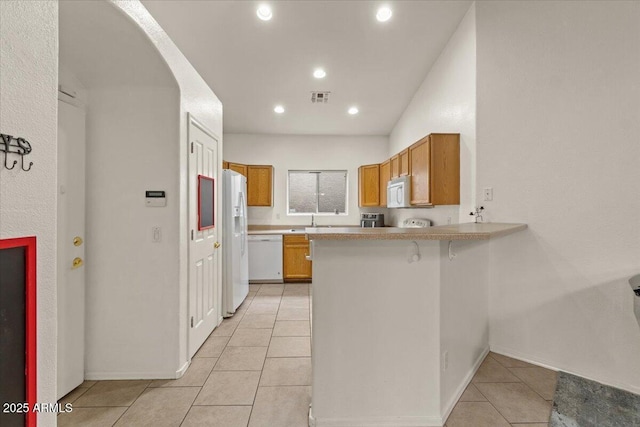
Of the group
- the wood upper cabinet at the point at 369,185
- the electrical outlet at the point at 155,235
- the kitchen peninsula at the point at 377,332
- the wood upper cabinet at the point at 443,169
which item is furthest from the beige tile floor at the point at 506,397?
the wood upper cabinet at the point at 369,185

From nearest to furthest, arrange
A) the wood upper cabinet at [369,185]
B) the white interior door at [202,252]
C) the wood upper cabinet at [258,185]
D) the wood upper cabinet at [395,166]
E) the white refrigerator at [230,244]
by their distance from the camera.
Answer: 1. the white interior door at [202,252]
2. the white refrigerator at [230,244]
3. the wood upper cabinet at [395,166]
4. the wood upper cabinet at [369,185]
5. the wood upper cabinet at [258,185]

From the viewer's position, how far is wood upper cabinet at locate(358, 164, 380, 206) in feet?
17.2

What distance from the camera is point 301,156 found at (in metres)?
5.81

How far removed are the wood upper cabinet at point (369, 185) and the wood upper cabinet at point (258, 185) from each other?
70.0 inches

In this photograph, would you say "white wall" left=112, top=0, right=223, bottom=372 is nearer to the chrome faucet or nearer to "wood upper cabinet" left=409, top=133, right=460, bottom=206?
"wood upper cabinet" left=409, top=133, right=460, bottom=206

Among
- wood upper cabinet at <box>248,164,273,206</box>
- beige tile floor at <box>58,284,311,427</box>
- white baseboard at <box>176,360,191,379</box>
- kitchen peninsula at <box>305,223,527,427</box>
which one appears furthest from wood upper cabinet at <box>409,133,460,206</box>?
wood upper cabinet at <box>248,164,273,206</box>

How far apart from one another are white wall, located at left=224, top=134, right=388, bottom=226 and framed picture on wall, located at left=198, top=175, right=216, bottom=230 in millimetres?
2847

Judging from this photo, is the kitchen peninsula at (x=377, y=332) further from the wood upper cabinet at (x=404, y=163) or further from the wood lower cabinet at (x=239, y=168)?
the wood lower cabinet at (x=239, y=168)

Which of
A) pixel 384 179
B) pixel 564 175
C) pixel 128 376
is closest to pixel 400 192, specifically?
pixel 384 179

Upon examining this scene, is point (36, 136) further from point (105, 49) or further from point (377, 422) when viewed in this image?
point (377, 422)

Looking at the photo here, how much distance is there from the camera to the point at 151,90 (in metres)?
2.12

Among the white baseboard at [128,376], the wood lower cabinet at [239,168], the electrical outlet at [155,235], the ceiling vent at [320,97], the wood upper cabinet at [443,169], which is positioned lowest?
the white baseboard at [128,376]

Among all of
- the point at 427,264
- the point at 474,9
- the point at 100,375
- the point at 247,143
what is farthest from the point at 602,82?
the point at 247,143

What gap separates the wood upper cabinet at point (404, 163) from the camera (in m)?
3.45
